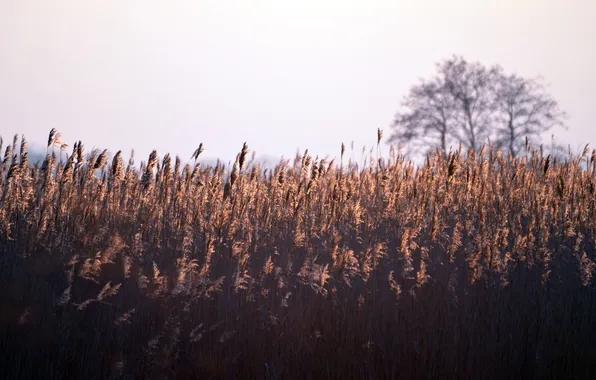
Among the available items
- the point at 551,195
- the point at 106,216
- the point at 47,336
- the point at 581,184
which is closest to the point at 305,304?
the point at 47,336

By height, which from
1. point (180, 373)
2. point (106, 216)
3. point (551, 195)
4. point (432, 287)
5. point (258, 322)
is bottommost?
point (180, 373)

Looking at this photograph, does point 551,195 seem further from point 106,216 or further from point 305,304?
point 106,216

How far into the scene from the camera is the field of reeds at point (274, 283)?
189 inches

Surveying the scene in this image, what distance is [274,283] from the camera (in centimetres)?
577

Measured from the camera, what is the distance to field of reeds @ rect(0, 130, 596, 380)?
4809 mm

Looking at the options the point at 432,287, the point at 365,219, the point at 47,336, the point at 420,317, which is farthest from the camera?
the point at 365,219

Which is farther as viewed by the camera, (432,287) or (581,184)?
(581,184)

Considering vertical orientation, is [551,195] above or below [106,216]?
above

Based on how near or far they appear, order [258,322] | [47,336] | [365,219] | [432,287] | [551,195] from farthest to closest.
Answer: [551,195] → [365,219] → [432,287] → [258,322] → [47,336]

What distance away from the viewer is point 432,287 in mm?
6102

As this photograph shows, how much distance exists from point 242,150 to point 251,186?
1427 mm

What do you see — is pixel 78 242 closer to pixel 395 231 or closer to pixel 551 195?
pixel 395 231

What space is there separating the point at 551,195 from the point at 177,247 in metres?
5.67

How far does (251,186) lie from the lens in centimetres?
732
